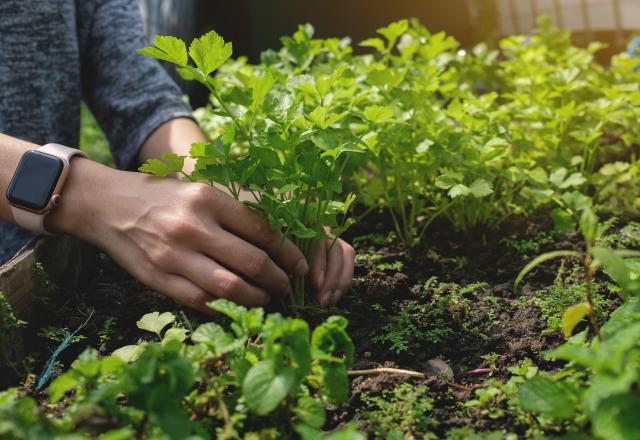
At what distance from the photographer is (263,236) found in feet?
4.00

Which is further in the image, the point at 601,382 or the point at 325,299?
the point at 325,299

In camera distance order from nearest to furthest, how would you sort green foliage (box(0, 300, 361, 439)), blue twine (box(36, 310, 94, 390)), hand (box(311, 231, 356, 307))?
1. green foliage (box(0, 300, 361, 439))
2. blue twine (box(36, 310, 94, 390))
3. hand (box(311, 231, 356, 307))

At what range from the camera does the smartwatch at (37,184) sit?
4.25 ft

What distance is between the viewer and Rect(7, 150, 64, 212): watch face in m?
1.30

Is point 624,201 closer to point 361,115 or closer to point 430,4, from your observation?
point 361,115

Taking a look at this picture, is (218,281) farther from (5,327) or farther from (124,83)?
(124,83)

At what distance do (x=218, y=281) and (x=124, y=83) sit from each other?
1.12 meters

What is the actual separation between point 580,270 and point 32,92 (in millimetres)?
1587

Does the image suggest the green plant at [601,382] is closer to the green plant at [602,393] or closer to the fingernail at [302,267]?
the green plant at [602,393]

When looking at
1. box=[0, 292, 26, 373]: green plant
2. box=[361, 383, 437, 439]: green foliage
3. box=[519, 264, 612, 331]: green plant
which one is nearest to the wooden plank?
box=[0, 292, 26, 373]: green plant

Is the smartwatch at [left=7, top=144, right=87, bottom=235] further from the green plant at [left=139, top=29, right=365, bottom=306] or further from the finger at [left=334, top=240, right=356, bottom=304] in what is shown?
the finger at [left=334, top=240, right=356, bottom=304]

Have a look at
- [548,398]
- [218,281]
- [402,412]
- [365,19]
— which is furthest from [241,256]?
[365,19]

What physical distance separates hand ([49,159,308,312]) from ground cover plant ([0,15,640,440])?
0.16 ft

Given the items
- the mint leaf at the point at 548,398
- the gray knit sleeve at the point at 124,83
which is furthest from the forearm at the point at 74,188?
the mint leaf at the point at 548,398
